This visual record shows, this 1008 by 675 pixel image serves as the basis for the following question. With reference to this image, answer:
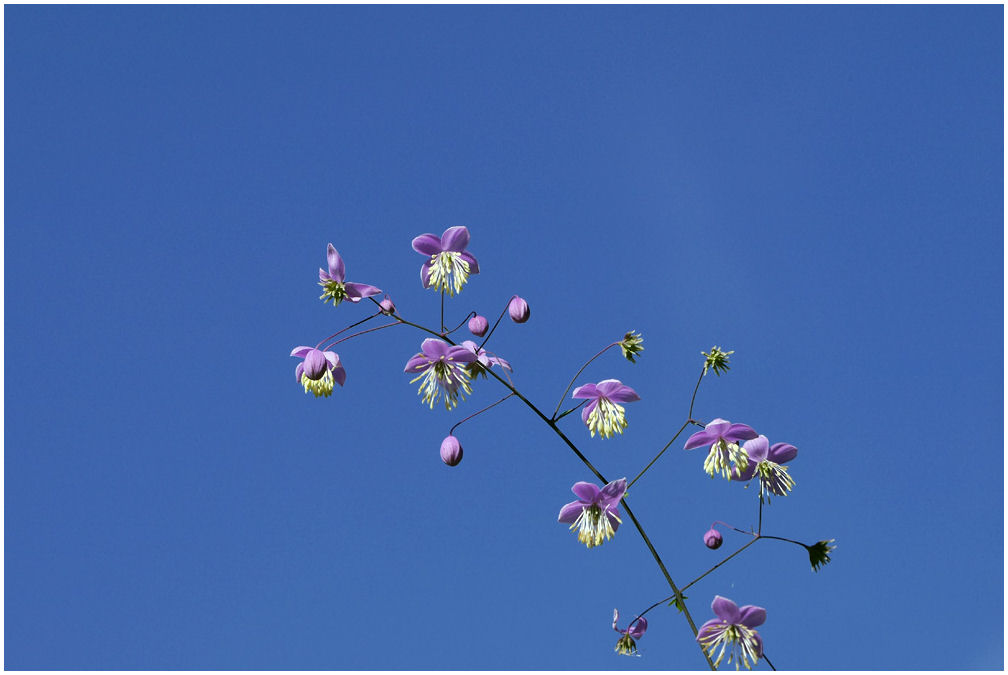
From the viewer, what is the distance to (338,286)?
8.79 ft

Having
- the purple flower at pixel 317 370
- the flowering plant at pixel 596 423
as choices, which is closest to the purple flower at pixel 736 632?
the flowering plant at pixel 596 423

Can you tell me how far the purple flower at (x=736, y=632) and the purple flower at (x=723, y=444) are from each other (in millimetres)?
369

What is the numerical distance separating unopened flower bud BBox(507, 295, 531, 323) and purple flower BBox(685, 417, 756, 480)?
62cm

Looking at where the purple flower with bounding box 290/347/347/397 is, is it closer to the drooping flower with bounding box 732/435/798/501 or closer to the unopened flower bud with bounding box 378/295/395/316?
the unopened flower bud with bounding box 378/295/395/316

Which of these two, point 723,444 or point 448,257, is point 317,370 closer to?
point 448,257

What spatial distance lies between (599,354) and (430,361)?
1.58ft

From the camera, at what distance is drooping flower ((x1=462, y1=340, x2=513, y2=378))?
2.59 m

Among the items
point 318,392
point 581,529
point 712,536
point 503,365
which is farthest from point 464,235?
point 712,536

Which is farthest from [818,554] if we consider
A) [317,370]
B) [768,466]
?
[317,370]

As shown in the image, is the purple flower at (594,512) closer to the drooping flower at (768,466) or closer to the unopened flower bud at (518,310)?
the drooping flower at (768,466)

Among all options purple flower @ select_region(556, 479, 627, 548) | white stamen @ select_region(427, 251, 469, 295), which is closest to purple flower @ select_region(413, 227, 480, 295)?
white stamen @ select_region(427, 251, 469, 295)

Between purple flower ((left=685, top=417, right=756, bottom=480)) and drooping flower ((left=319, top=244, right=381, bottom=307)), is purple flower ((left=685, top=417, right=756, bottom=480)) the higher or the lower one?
the lower one

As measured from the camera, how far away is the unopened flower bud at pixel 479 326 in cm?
275

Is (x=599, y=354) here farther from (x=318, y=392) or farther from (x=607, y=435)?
(x=318, y=392)
